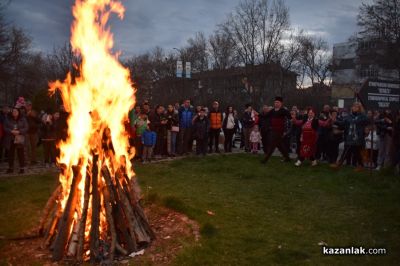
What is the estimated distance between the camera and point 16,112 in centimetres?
1186

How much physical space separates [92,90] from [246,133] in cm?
1181

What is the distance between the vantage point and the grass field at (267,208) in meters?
5.29

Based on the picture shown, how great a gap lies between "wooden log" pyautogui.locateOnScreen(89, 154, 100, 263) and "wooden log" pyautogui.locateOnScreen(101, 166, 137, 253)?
0.14 metres

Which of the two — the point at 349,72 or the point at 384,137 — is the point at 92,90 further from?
the point at 349,72

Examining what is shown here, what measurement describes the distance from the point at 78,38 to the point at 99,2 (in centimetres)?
77

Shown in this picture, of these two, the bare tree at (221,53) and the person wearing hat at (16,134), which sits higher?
the bare tree at (221,53)

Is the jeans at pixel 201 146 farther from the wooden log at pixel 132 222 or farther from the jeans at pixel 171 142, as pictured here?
the wooden log at pixel 132 222

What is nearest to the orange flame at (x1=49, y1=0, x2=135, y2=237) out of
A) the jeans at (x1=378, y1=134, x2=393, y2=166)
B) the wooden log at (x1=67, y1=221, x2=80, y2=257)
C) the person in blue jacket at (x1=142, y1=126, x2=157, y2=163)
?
the wooden log at (x1=67, y1=221, x2=80, y2=257)

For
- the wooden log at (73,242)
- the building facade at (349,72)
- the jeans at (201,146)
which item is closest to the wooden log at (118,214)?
the wooden log at (73,242)

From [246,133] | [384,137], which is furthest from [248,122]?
[384,137]

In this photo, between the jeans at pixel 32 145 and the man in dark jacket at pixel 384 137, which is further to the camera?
the jeans at pixel 32 145

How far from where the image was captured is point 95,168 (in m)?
5.64

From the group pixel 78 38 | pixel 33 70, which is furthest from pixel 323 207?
pixel 33 70

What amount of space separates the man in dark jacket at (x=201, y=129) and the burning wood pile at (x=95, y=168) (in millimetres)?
8620
